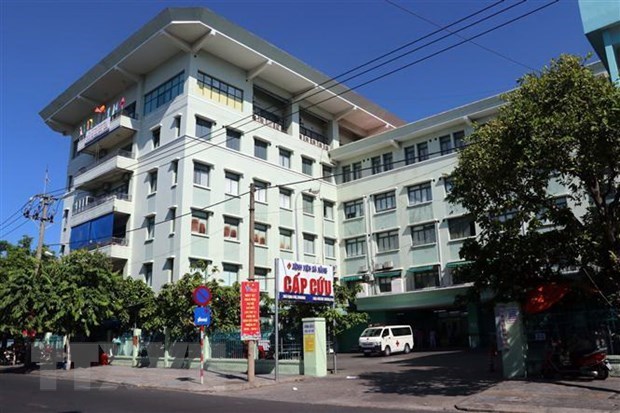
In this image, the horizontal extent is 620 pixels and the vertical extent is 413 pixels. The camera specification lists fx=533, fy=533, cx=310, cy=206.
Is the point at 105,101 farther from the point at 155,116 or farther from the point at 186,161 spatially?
the point at 186,161

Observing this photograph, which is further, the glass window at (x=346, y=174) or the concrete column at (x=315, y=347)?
the glass window at (x=346, y=174)

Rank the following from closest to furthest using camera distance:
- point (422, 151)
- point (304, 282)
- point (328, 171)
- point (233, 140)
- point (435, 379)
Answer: point (435, 379), point (304, 282), point (233, 140), point (422, 151), point (328, 171)

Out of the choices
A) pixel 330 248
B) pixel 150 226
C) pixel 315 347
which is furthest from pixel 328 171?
pixel 315 347

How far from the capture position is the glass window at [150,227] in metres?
34.7

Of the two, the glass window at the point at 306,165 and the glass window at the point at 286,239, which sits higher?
the glass window at the point at 306,165

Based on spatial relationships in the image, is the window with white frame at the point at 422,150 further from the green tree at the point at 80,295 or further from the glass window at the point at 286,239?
the green tree at the point at 80,295

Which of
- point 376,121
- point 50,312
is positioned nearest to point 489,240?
point 50,312

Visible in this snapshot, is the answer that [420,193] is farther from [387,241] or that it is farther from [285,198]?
[285,198]

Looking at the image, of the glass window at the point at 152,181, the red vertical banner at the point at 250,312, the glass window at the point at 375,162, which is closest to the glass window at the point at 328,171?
the glass window at the point at 375,162

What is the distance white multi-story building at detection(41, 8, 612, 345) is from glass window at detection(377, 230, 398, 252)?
92mm

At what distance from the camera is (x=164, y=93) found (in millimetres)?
37094

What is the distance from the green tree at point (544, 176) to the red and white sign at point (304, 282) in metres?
6.08

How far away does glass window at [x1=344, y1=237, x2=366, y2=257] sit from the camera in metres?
42.1

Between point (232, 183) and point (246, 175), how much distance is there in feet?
4.09
